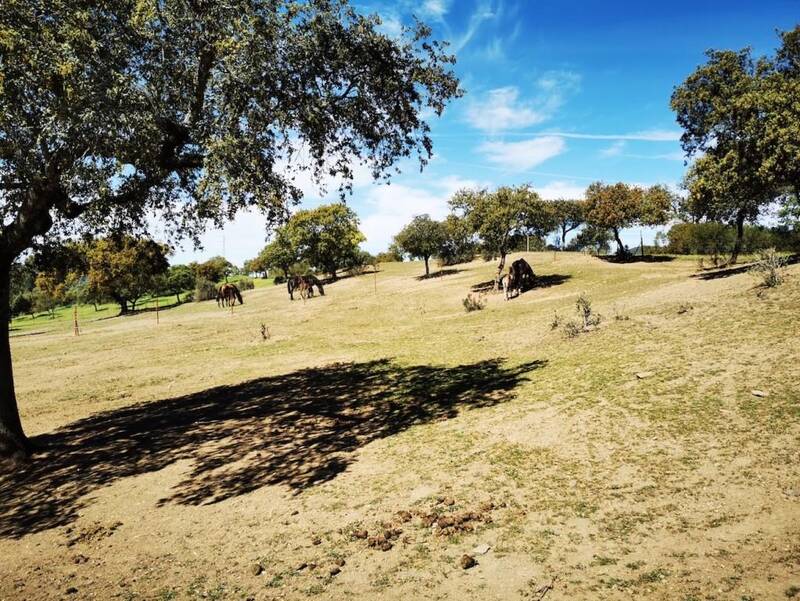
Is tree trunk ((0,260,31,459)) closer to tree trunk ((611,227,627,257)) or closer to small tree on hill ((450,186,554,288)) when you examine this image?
small tree on hill ((450,186,554,288))

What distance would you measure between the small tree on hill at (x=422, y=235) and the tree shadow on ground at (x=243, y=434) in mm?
42650

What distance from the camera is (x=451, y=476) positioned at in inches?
323

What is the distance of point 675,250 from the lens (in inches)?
3036

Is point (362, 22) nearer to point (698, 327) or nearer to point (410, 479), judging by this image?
point (410, 479)

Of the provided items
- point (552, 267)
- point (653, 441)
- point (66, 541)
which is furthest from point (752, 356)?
point (552, 267)

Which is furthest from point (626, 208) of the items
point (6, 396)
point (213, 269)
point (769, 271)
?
point (213, 269)

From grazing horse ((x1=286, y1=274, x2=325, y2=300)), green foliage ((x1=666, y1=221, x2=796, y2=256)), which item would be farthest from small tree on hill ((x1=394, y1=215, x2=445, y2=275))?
green foliage ((x1=666, y1=221, x2=796, y2=256))

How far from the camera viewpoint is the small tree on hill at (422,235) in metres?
58.8

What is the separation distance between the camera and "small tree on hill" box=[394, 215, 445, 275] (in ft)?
193

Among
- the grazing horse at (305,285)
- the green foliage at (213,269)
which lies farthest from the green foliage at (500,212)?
the green foliage at (213,269)

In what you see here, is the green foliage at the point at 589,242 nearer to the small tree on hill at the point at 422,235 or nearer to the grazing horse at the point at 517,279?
the small tree on hill at the point at 422,235

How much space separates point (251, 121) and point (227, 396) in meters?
9.69

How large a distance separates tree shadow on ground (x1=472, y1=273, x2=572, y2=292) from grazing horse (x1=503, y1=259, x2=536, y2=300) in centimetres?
52

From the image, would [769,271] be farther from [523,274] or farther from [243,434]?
[243,434]
